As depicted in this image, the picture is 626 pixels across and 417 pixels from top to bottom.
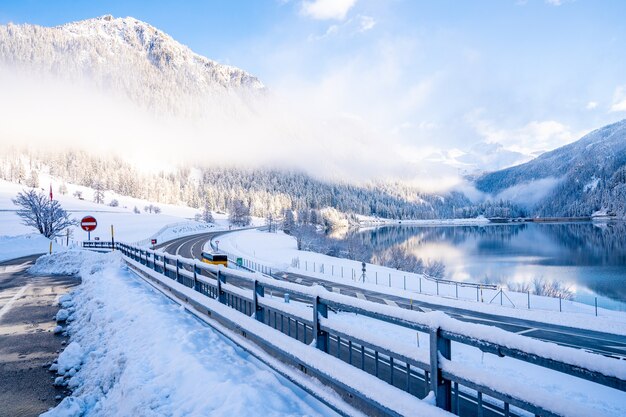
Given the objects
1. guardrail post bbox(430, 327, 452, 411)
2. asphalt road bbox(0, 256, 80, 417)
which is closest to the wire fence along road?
asphalt road bbox(0, 256, 80, 417)

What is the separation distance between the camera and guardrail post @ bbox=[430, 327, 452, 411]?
139 inches

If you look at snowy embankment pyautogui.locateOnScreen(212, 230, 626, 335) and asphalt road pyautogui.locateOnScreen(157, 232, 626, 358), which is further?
snowy embankment pyautogui.locateOnScreen(212, 230, 626, 335)

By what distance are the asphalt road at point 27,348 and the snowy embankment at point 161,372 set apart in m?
0.39

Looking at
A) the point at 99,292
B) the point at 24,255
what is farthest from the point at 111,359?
the point at 24,255

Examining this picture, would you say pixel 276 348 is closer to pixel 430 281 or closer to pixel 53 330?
pixel 53 330

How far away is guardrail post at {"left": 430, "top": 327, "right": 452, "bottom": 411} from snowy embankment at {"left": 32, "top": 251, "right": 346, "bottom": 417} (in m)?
1.54

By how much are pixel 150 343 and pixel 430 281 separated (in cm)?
3045

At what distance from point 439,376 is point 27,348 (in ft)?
31.3

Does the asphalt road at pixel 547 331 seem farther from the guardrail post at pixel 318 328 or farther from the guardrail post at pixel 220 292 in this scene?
the guardrail post at pixel 318 328

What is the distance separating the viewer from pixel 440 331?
354 cm

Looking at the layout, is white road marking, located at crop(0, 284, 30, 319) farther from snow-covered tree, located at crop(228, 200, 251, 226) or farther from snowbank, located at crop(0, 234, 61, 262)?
snow-covered tree, located at crop(228, 200, 251, 226)

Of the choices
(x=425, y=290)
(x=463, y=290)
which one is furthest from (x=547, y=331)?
(x=463, y=290)

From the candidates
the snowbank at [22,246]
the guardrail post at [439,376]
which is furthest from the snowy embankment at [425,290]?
the snowbank at [22,246]

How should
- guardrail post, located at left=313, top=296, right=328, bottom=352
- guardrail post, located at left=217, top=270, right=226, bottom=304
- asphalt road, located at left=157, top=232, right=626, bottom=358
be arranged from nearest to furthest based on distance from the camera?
guardrail post, located at left=313, top=296, right=328, bottom=352 < guardrail post, located at left=217, top=270, right=226, bottom=304 < asphalt road, located at left=157, top=232, right=626, bottom=358
